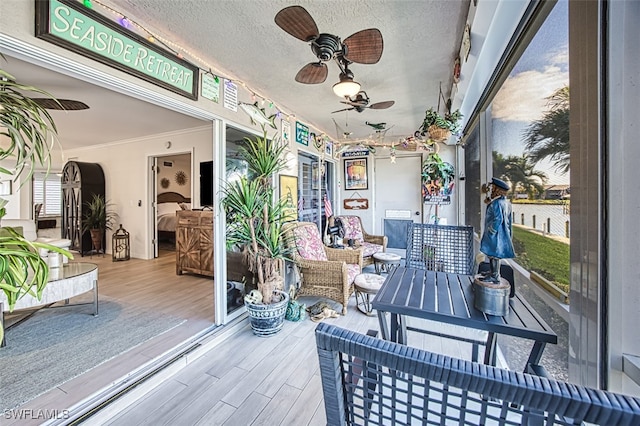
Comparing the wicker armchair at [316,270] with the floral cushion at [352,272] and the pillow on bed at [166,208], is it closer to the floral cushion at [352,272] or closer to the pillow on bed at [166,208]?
the floral cushion at [352,272]

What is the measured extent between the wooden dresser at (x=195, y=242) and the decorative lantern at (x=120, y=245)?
6.63 ft

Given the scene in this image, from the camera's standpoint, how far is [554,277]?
1417 mm

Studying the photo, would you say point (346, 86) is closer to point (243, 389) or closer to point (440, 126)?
point (440, 126)

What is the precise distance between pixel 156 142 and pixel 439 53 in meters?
5.18

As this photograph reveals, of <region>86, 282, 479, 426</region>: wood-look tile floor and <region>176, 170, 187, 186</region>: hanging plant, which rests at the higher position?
<region>176, 170, 187, 186</region>: hanging plant

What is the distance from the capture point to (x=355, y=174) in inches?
228

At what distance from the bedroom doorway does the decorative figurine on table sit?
6.73 m

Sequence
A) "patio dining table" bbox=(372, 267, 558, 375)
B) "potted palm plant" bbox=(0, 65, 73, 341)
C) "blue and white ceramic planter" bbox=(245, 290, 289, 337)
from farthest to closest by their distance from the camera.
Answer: "blue and white ceramic planter" bbox=(245, 290, 289, 337)
"patio dining table" bbox=(372, 267, 558, 375)
"potted palm plant" bbox=(0, 65, 73, 341)

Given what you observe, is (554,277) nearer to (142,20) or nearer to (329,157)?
(142,20)

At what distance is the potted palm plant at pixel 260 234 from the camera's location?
2545mm

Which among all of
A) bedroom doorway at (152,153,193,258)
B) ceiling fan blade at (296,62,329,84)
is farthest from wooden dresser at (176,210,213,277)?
ceiling fan blade at (296,62,329,84)

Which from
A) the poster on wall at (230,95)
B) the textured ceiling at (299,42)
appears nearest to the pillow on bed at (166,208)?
the textured ceiling at (299,42)

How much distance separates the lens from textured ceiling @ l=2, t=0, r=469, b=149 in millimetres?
1776

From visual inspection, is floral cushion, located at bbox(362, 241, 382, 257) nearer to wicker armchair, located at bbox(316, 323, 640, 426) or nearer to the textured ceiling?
the textured ceiling
